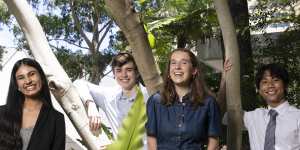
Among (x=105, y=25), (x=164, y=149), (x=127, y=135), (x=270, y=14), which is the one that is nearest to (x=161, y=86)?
(x=164, y=149)

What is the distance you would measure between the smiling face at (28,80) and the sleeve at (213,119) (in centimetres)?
102

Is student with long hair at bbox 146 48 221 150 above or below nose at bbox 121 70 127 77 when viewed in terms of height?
below

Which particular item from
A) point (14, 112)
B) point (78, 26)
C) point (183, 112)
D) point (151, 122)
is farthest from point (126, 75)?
point (78, 26)

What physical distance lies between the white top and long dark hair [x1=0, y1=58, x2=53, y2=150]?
4.43ft

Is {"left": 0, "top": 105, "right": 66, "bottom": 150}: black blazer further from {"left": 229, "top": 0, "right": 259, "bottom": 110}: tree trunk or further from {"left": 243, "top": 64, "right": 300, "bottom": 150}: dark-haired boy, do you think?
{"left": 229, "top": 0, "right": 259, "bottom": 110}: tree trunk

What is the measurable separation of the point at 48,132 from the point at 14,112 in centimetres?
24

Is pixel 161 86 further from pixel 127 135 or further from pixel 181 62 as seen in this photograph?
pixel 127 135

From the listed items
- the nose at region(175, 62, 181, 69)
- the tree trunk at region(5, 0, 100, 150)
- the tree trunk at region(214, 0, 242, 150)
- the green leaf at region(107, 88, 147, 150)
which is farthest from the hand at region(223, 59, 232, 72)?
the green leaf at region(107, 88, 147, 150)

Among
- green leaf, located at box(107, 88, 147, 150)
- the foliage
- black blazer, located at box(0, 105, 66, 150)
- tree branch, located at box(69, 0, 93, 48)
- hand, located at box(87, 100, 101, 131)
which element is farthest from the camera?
the foliage

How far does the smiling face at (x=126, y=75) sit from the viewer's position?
322 centimetres

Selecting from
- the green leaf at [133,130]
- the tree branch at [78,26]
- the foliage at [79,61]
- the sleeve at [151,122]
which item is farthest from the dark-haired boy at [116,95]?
the foliage at [79,61]

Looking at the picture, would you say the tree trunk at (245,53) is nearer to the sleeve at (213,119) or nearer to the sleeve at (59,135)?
the sleeve at (213,119)

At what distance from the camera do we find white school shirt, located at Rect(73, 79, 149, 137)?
3.29 meters

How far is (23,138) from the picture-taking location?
2793 millimetres
